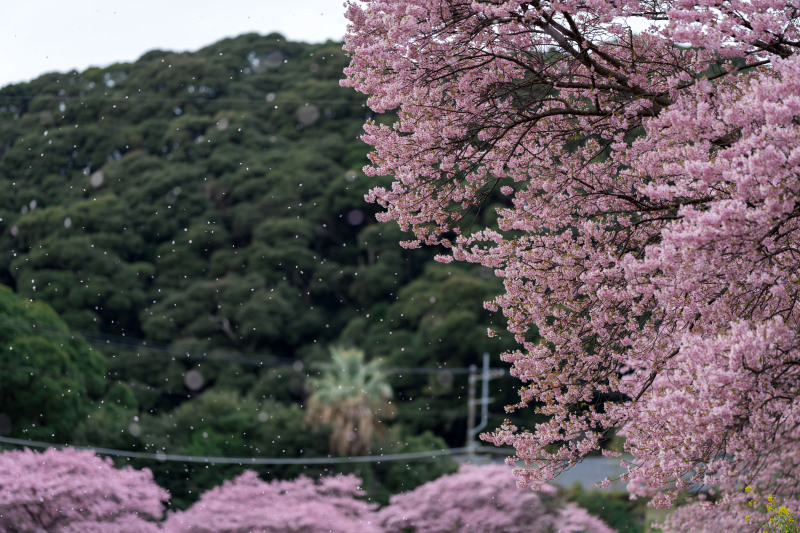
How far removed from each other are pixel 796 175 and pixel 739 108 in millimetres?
455

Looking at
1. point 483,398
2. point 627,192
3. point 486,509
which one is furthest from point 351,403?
point 627,192

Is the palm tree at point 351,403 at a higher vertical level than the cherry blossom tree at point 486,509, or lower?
higher

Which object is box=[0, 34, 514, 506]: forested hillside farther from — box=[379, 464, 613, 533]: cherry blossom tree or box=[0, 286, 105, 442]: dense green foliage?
box=[379, 464, 613, 533]: cherry blossom tree

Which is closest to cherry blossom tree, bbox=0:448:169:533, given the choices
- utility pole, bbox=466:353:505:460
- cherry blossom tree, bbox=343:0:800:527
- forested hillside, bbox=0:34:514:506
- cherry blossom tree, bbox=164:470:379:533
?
cherry blossom tree, bbox=164:470:379:533

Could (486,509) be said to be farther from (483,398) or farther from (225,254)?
A: (225,254)

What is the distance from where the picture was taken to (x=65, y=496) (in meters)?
13.4

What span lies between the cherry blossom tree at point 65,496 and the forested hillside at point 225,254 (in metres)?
9.35

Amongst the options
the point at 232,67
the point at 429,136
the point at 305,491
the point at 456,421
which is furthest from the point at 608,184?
the point at 232,67

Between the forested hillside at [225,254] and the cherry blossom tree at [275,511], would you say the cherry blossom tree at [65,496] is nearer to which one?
the cherry blossom tree at [275,511]

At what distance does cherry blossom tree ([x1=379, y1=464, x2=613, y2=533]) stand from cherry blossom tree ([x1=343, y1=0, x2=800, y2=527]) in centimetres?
964

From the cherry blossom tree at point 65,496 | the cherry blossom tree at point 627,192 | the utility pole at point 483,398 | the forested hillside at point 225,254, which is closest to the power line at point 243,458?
the forested hillside at point 225,254

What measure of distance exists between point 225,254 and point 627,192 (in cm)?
3408

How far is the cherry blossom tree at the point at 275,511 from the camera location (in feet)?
49.4

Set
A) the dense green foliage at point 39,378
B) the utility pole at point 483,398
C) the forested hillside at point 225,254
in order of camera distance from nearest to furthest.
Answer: the dense green foliage at point 39,378, the utility pole at point 483,398, the forested hillside at point 225,254
